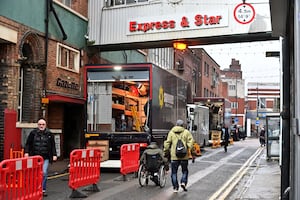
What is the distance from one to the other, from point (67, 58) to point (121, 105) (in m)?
4.54

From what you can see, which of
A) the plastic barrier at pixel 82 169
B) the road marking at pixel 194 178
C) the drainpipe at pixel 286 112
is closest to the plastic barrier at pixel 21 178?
the plastic barrier at pixel 82 169

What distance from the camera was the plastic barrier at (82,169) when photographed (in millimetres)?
10172

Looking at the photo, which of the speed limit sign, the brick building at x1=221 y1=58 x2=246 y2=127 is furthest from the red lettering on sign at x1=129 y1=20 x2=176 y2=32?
the brick building at x1=221 y1=58 x2=246 y2=127

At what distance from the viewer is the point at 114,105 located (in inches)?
650

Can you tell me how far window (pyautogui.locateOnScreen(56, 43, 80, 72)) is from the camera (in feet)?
62.4

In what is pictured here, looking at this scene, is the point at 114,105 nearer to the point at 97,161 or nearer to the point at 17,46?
the point at 17,46

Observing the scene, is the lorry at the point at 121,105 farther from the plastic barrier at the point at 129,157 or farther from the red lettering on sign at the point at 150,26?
the red lettering on sign at the point at 150,26

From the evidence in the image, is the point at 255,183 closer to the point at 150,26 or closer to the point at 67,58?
the point at 150,26

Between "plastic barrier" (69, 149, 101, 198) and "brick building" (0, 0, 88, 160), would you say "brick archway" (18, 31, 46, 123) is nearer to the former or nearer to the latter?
"brick building" (0, 0, 88, 160)

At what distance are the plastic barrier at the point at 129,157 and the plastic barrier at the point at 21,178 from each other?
5458mm

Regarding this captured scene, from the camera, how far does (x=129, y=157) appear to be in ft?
46.9

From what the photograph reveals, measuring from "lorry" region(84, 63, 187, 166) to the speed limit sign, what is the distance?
4.31 meters

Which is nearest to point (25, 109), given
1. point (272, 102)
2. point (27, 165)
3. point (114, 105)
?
point (114, 105)

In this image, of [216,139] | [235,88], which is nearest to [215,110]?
[216,139]
